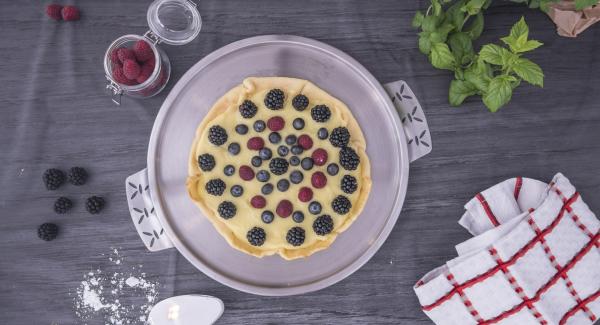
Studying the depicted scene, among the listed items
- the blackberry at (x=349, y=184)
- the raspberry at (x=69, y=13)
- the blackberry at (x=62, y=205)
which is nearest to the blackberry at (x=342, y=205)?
the blackberry at (x=349, y=184)

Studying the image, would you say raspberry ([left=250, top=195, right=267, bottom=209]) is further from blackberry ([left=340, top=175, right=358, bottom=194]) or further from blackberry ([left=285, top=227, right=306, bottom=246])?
blackberry ([left=340, top=175, right=358, bottom=194])

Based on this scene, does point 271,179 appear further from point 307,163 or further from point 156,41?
point 156,41

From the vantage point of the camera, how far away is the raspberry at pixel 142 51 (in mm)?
1288

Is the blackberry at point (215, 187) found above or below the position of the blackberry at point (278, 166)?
below

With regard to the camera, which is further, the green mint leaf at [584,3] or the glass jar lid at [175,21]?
the glass jar lid at [175,21]

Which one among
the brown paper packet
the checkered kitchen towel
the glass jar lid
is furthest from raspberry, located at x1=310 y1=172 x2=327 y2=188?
the brown paper packet

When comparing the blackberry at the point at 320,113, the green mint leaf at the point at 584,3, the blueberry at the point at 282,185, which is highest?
the green mint leaf at the point at 584,3

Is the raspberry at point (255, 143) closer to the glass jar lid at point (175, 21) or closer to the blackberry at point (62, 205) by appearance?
the glass jar lid at point (175, 21)

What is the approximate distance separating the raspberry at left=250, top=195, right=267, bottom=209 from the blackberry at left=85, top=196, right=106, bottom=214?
1.35 ft

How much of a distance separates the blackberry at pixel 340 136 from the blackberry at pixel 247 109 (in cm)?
21

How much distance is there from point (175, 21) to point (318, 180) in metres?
0.58

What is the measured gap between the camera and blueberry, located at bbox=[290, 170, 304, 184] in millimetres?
1313

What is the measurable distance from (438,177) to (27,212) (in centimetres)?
114

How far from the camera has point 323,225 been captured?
4.21 feet
